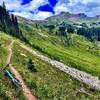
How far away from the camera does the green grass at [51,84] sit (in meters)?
58.6

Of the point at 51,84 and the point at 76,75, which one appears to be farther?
the point at 76,75

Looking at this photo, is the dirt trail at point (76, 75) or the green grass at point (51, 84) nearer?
the green grass at point (51, 84)

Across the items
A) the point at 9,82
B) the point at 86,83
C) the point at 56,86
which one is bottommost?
the point at 86,83

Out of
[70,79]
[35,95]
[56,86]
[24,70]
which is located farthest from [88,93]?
[35,95]

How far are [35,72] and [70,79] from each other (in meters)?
13.8

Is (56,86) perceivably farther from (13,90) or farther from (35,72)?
(13,90)

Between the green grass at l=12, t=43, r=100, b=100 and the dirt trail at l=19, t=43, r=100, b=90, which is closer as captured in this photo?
the green grass at l=12, t=43, r=100, b=100

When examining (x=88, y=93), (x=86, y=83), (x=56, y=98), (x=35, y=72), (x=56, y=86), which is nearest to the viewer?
(x=56, y=98)

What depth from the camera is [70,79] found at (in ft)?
271

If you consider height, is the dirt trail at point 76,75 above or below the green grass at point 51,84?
below

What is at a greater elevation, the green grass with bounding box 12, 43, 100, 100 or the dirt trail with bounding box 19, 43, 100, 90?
the green grass with bounding box 12, 43, 100, 100

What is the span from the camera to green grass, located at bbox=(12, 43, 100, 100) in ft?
192

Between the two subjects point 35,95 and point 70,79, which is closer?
point 35,95

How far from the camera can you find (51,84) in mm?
67000
